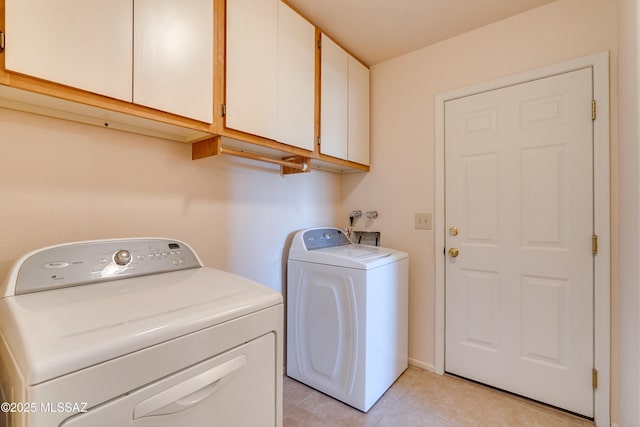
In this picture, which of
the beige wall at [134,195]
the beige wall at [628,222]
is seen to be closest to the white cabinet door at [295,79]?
the beige wall at [134,195]

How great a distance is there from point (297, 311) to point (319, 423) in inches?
25.1

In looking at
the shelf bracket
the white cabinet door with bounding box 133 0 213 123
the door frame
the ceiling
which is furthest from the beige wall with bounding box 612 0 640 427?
the white cabinet door with bounding box 133 0 213 123

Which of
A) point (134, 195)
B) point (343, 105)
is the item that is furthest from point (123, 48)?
point (343, 105)

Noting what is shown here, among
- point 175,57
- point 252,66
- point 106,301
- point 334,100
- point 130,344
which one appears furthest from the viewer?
point 334,100

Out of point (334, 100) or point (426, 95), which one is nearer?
point (334, 100)

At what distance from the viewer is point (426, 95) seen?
2.16 meters

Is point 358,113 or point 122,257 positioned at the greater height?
point 358,113

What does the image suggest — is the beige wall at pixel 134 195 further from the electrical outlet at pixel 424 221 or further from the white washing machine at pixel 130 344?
the electrical outlet at pixel 424 221

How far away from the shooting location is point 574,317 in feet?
5.38

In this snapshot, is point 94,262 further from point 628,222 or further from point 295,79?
point 628,222

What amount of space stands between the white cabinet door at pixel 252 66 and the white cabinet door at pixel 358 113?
2.52 feet

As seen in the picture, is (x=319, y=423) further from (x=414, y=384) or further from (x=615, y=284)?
Answer: (x=615, y=284)

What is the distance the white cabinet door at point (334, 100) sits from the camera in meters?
1.93

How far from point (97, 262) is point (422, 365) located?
2.17m
